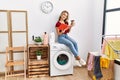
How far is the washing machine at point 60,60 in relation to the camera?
12.7ft

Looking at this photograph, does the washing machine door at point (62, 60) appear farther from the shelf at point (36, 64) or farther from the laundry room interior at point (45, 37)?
the shelf at point (36, 64)

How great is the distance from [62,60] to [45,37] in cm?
71

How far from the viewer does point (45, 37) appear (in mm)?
4004

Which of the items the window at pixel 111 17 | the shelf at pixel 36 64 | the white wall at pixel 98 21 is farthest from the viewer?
the white wall at pixel 98 21

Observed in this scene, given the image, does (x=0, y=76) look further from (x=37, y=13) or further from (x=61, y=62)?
(x=37, y=13)

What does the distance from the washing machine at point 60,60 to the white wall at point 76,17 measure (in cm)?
61

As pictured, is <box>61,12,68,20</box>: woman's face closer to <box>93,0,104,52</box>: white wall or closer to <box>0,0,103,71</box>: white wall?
<box>0,0,103,71</box>: white wall

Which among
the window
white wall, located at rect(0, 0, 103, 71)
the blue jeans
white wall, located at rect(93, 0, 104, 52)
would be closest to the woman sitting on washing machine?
the blue jeans

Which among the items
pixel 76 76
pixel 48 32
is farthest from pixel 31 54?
pixel 76 76

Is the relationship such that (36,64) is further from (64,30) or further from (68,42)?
(64,30)

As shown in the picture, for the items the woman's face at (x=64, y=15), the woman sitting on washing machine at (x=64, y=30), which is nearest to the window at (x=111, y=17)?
the woman sitting on washing machine at (x=64, y=30)

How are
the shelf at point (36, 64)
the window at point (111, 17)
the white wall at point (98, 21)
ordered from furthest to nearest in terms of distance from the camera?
1. the white wall at point (98, 21)
2. the window at point (111, 17)
3. the shelf at point (36, 64)

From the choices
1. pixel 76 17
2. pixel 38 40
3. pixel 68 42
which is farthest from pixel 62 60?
pixel 76 17

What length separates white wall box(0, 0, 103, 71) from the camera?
402cm
